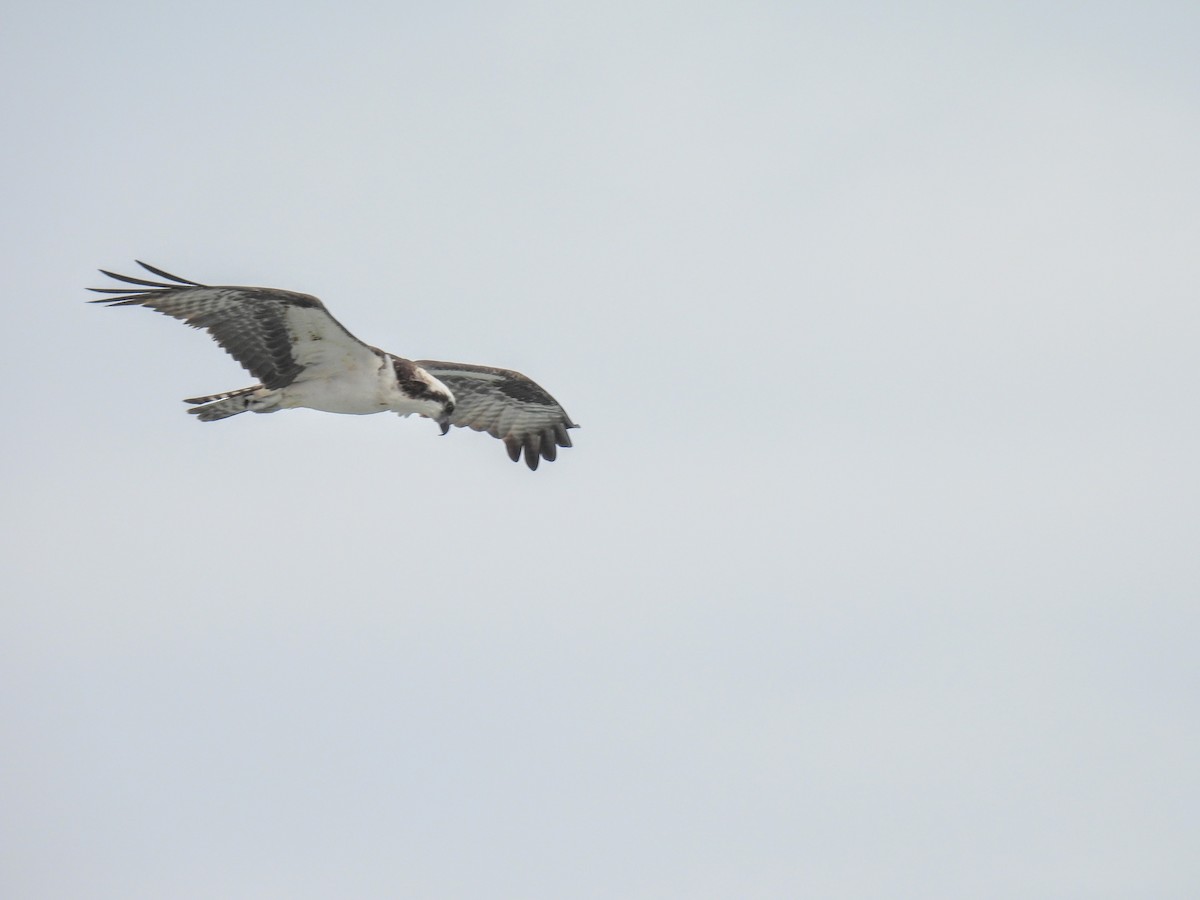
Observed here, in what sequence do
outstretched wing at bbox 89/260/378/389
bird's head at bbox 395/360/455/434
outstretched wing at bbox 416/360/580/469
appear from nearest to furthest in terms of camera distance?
outstretched wing at bbox 89/260/378/389 → bird's head at bbox 395/360/455/434 → outstretched wing at bbox 416/360/580/469

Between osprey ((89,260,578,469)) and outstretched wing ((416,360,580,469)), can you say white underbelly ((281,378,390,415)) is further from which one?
outstretched wing ((416,360,580,469))

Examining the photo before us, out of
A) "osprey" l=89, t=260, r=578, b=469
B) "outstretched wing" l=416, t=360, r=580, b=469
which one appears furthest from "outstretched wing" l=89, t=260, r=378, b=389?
"outstretched wing" l=416, t=360, r=580, b=469

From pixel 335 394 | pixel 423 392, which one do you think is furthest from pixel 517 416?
pixel 335 394

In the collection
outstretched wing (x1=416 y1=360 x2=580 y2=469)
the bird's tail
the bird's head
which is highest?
outstretched wing (x1=416 y1=360 x2=580 y2=469)

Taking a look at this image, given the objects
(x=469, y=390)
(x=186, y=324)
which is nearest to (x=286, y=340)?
(x=186, y=324)

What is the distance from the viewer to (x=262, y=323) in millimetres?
Result: 19906

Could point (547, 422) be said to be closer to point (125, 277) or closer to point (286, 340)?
point (286, 340)

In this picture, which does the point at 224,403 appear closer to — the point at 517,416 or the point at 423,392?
the point at 423,392

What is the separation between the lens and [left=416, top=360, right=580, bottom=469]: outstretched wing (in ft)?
80.1

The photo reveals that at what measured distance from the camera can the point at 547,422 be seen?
24750 mm

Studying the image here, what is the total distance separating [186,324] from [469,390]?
5494 mm

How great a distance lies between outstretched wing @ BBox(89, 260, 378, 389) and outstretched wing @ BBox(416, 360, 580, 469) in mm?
3729

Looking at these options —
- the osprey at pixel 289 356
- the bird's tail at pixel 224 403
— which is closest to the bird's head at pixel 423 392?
the osprey at pixel 289 356

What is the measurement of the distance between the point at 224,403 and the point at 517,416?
5.08m
